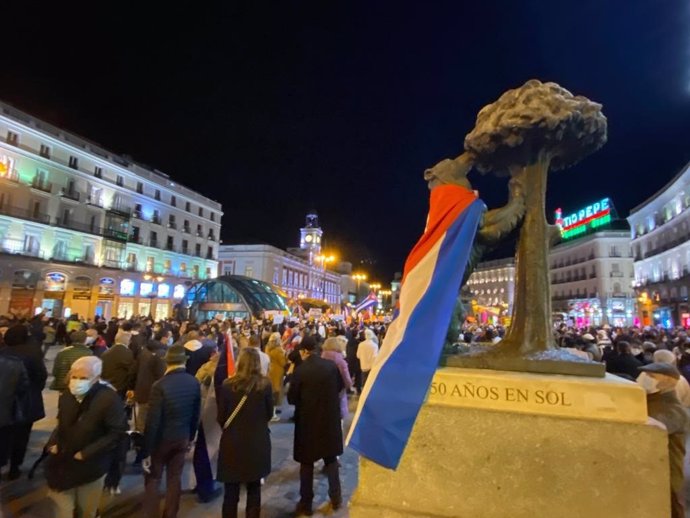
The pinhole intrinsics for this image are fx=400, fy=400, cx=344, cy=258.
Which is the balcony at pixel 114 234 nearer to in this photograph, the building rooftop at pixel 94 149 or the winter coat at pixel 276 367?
the building rooftop at pixel 94 149

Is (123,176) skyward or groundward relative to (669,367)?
skyward

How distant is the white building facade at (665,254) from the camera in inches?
1431

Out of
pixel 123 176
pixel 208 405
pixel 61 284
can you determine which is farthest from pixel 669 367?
pixel 123 176

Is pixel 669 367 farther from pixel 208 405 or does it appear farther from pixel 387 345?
pixel 208 405

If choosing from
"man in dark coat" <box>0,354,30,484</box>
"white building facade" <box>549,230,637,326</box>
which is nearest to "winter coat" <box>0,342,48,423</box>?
"man in dark coat" <box>0,354,30,484</box>

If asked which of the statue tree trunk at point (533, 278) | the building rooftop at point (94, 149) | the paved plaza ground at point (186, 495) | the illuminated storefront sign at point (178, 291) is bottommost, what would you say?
the paved plaza ground at point (186, 495)

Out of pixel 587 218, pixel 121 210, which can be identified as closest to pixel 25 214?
pixel 121 210

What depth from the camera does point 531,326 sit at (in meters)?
3.36

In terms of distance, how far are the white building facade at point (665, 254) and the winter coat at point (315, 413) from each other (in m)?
39.6

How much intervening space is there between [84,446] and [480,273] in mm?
123243

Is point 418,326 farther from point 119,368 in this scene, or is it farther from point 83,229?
point 83,229

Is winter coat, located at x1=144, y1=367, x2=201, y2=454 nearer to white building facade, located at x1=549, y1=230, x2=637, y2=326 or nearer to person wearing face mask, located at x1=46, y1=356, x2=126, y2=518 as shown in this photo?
person wearing face mask, located at x1=46, y1=356, x2=126, y2=518

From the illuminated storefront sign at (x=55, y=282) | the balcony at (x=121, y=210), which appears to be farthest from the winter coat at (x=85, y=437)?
the balcony at (x=121, y=210)

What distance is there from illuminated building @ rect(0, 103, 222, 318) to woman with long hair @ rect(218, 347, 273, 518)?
A: 27.0 meters
